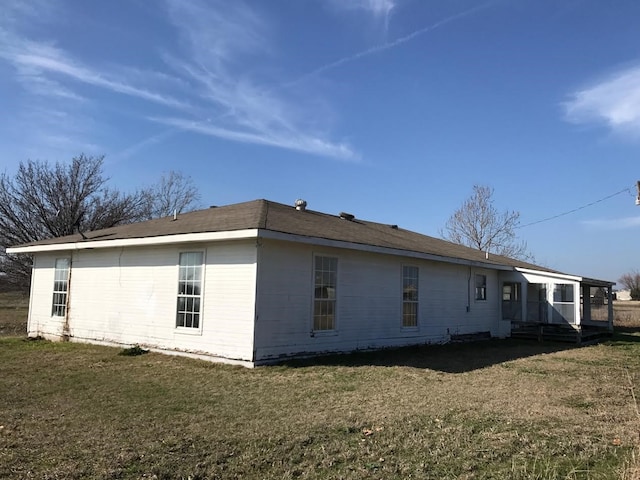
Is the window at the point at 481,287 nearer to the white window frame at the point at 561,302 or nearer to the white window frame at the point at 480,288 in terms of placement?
the white window frame at the point at 480,288

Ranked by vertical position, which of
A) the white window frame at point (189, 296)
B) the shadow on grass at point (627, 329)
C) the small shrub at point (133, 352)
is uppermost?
the white window frame at point (189, 296)

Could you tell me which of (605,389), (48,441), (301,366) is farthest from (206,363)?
(605,389)

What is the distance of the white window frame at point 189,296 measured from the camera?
1167 cm

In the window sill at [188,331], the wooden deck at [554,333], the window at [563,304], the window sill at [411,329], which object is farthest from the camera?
the window at [563,304]

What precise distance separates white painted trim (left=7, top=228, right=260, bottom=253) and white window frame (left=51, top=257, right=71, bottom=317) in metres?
0.58

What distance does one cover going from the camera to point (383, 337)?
13.9 m

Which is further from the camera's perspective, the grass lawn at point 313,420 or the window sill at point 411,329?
the window sill at point 411,329

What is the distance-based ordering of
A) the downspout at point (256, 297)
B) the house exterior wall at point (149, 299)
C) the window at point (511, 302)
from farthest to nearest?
the window at point (511, 302)
the house exterior wall at point (149, 299)
the downspout at point (256, 297)

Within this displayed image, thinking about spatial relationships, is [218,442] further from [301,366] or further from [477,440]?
[301,366]

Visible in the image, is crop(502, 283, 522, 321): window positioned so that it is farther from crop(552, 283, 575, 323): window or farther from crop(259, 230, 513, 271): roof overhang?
crop(259, 230, 513, 271): roof overhang

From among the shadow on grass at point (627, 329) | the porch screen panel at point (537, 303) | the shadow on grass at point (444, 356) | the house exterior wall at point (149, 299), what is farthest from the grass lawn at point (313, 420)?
the shadow on grass at point (627, 329)

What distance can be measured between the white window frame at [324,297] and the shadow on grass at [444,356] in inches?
26.8

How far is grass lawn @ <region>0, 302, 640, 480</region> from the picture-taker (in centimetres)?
479

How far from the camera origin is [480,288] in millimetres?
18703
